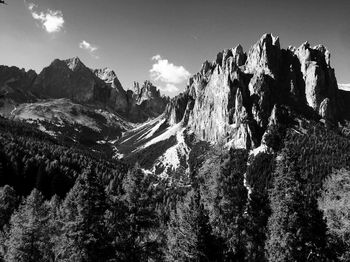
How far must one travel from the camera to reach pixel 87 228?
29047 millimetres

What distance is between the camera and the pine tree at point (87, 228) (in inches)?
1113

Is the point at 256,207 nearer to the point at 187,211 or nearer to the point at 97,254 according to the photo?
the point at 187,211

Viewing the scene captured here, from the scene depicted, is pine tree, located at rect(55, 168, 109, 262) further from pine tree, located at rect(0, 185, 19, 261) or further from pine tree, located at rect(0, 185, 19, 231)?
pine tree, located at rect(0, 185, 19, 231)

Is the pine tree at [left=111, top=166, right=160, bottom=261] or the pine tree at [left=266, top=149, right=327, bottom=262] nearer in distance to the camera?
the pine tree at [left=111, top=166, right=160, bottom=261]

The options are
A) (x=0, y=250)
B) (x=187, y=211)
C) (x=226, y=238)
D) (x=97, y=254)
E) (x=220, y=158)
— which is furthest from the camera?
(x=0, y=250)

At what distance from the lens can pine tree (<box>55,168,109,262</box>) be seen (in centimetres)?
2827

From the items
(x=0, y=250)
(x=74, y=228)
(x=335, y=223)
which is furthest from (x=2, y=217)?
(x=335, y=223)

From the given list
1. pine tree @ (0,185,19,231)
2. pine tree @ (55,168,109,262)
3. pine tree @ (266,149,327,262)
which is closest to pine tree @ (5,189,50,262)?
pine tree @ (55,168,109,262)

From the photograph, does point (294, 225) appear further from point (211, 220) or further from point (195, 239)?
point (195, 239)

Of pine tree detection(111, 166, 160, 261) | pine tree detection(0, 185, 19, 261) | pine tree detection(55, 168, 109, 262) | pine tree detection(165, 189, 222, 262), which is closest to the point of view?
pine tree detection(55, 168, 109, 262)

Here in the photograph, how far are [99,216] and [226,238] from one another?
1318 centimetres

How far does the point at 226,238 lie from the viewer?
35000 millimetres

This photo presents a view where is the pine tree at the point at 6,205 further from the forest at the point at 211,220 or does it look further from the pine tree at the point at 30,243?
the forest at the point at 211,220

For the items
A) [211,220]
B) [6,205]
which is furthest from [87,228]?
[6,205]
